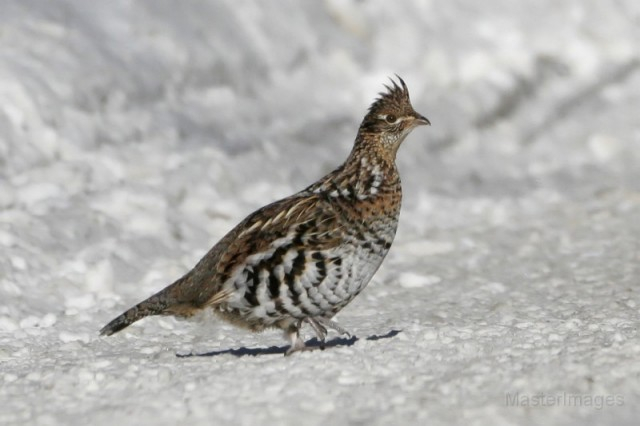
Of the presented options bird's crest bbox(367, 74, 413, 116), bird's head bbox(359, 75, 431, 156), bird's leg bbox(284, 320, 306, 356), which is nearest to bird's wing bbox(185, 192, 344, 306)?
bird's leg bbox(284, 320, 306, 356)

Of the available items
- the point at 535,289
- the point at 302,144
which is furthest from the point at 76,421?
the point at 302,144

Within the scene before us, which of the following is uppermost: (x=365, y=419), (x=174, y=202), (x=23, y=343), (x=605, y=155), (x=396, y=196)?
(x=605, y=155)

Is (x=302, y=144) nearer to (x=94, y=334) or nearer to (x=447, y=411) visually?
(x=94, y=334)

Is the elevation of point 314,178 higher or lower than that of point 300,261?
higher

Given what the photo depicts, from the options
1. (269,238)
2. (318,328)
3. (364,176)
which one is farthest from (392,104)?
(318,328)

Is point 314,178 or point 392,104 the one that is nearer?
point 392,104

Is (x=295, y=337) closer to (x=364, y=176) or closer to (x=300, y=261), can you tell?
(x=300, y=261)
